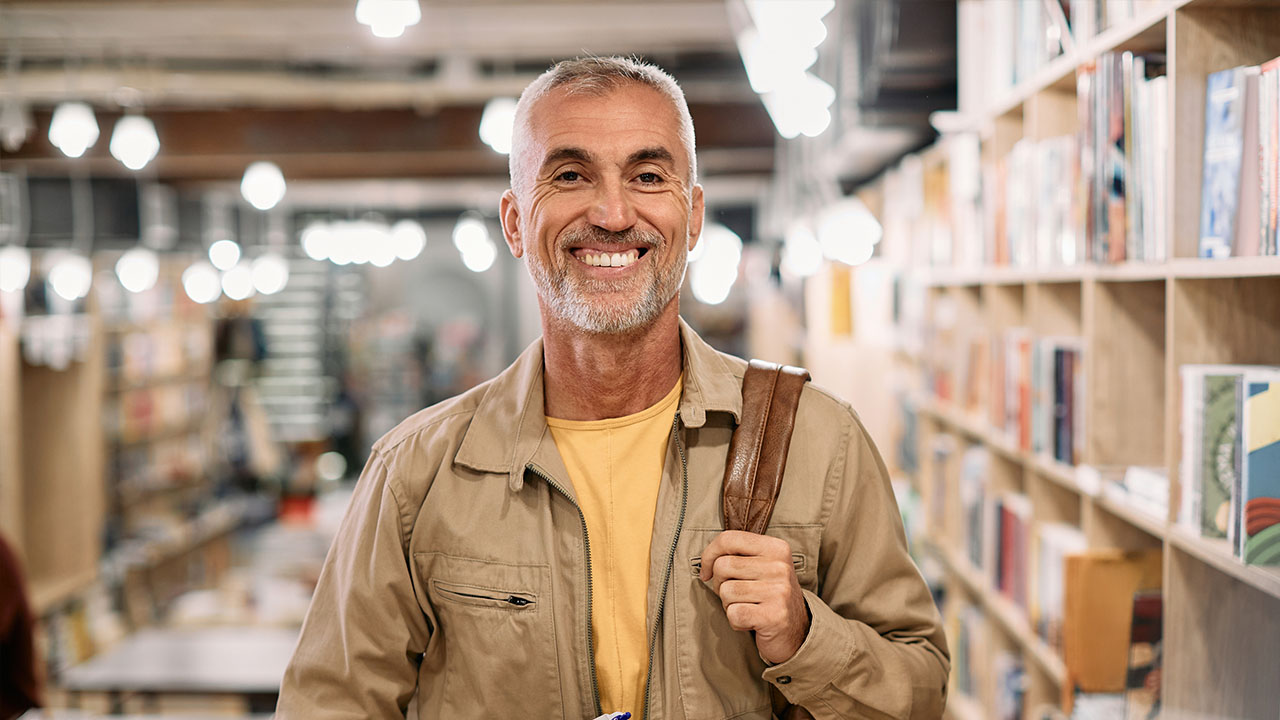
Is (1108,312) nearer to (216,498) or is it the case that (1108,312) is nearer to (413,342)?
(216,498)

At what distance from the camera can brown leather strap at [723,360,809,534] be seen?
1399mm

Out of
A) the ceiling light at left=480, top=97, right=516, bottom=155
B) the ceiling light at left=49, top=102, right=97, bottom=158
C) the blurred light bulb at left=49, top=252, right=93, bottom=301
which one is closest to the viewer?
the ceiling light at left=49, top=102, right=97, bottom=158

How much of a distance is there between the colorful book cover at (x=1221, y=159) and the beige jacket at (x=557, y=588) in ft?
2.14

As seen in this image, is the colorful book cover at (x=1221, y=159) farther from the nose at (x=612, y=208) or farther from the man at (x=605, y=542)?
the nose at (x=612, y=208)

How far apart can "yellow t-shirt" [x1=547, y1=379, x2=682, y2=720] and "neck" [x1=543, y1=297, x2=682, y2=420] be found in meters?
0.02

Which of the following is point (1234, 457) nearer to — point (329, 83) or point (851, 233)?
point (851, 233)

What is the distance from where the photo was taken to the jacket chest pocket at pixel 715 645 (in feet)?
4.58

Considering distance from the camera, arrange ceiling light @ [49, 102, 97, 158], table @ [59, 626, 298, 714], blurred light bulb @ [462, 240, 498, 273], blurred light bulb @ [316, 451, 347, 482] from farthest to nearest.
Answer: blurred light bulb @ [316, 451, 347, 482] → blurred light bulb @ [462, 240, 498, 273] → ceiling light @ [49, 102, 97, 158] → table @ [59, 626, 298, 714]

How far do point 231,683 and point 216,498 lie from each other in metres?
5.80

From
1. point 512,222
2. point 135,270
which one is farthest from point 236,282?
point 512,222

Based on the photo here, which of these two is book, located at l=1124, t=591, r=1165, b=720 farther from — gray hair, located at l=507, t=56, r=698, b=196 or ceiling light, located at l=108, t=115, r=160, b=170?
ceiling light, located at l=108, t=115, r=160, b=170

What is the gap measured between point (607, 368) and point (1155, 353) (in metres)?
1.29

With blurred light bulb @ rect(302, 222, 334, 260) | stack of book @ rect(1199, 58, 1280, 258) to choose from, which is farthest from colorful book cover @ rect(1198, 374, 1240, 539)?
blurred light bulb @ rect(302, 222, 334, 260)

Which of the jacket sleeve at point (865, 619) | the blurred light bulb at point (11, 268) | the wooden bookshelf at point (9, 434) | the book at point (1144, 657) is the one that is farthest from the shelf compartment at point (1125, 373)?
the wooden bookshelf at point (9, 434)
